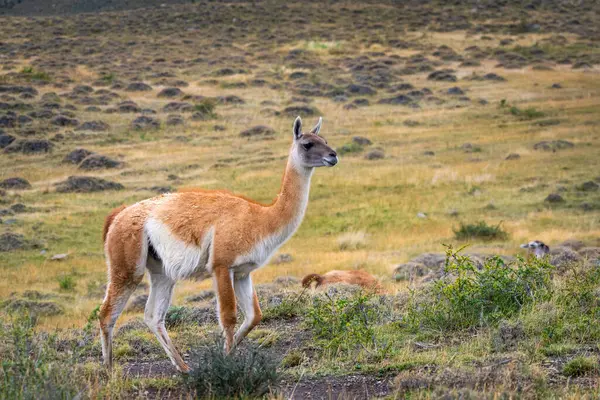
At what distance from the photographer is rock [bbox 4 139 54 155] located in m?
29.4

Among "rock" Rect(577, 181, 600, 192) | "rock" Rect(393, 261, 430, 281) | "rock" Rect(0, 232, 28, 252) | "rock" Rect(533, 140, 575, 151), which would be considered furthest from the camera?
"rock" Rect(533, 140, 575, 151)

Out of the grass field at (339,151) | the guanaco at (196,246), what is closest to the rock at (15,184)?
the grass field at (339,151)

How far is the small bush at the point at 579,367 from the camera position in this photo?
19.2 feet

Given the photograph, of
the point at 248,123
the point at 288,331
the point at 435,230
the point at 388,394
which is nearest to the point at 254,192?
the point at 435,230

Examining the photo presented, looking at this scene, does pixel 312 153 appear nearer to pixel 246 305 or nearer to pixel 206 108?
pixel 246 305

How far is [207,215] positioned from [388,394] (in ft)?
7.98

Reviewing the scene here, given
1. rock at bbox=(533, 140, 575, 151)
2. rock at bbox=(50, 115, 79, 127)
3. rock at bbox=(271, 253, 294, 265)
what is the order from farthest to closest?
rock at bbox=(50, 115, 79, 127) < rock at bbox=(533, 140, 575, 151) < rock at bbox=(271, 253, 294, 265)

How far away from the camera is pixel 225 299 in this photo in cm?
669

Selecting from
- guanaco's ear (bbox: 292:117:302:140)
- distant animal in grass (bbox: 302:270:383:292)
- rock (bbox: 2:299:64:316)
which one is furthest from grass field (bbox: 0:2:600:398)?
guanaco's ear (bbox: 292:117:302:140)

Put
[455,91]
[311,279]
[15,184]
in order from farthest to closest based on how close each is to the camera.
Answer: [455,91], [15,184], [311,279]

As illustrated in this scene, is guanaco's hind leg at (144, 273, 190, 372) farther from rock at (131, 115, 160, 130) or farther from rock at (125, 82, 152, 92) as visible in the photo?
rock at (125, 82, 152, 92)

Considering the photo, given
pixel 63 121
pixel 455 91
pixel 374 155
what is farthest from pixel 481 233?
pixel 455 91

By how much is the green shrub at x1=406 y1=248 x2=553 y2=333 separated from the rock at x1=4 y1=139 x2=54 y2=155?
24.6 m

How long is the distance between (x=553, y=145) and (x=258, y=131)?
41.1 ft
